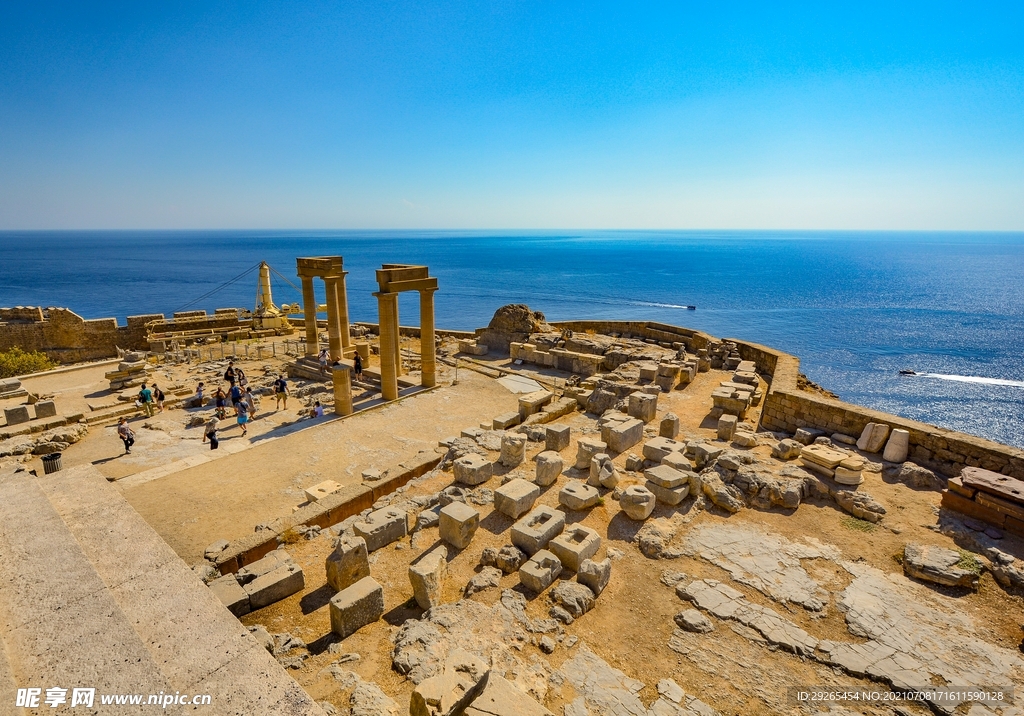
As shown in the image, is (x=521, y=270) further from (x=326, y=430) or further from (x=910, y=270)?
(x=326, y=430)

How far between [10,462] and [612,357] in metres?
19.0

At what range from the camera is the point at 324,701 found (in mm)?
5012

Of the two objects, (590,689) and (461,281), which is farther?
(461,281)

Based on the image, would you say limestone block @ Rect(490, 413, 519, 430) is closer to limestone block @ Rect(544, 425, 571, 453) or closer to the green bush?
limestone block @ Rect(544, 425, 571, 453)

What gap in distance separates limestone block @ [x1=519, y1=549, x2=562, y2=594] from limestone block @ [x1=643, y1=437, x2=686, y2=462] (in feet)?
12.0

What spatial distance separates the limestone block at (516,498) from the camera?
28.2 ft

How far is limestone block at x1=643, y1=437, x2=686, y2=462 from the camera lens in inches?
389

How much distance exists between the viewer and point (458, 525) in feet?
25.6

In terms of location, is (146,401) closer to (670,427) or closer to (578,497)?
(578,497)

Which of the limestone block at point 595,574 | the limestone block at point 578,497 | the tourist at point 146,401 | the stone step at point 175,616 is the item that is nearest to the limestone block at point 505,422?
the limestone block at point 578,497

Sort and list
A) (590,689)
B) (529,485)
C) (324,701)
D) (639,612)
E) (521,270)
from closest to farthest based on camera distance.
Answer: (324,701) < (590,689) < (639,612) < (529,485) < (521,270)

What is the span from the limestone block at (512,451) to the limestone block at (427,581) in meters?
4.01

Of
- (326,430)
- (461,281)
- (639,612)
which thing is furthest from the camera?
(461,281)

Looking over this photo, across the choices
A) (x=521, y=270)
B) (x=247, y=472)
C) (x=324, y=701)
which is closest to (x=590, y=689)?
(x=324, y=701)
